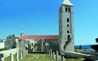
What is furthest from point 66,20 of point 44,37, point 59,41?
point 44,37

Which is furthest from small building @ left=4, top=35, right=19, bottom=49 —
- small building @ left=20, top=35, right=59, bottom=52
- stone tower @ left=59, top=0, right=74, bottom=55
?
stone tower @ left=59, top=0, right=74, bottom=55

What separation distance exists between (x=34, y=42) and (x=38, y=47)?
99.8 inches

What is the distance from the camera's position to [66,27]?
2616 inches

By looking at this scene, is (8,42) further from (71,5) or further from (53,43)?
(71,5)

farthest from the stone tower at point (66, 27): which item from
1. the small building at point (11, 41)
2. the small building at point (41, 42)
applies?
the small building at point (11, 41)

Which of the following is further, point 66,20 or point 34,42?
point 34,42

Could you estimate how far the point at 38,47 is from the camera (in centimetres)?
7369

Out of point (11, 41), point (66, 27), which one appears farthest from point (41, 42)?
point (11, 41)

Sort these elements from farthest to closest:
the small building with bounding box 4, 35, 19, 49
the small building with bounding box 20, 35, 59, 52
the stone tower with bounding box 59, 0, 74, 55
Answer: the small building with bounding box 4, 35, 19, 49
the small building with bounding box 20, 35, 59, 52
the stone tower with bounding box 59, 0, 74, 55

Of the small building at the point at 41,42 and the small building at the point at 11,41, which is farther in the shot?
the small building at the point at 11,41

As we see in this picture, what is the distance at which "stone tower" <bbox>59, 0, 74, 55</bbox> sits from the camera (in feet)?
214

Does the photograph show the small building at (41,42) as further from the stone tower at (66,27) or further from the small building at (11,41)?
the stone tower at (66,27)

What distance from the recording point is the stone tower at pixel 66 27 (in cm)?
6512

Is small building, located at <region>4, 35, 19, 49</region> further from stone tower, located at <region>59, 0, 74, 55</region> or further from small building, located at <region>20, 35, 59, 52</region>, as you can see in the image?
stone tower, located at <region>59, 0, 74, 55</region>
